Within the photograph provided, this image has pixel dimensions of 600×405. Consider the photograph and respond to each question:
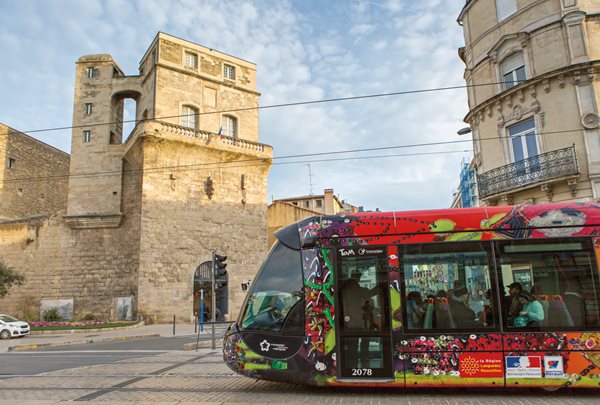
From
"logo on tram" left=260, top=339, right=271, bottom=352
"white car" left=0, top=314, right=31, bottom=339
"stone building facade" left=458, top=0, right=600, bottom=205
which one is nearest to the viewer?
"logo on tram" left=260, top=339, right=271, bottom=352

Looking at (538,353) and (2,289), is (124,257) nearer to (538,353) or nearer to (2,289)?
(2,289)

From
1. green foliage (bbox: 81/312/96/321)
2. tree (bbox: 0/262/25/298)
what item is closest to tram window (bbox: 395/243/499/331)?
green foliage (bbox: 81/312/96/321)

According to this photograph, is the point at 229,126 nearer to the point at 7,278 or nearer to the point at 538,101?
the point at 7,278

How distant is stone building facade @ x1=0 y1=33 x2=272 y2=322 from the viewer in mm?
25156

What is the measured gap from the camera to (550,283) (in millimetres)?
5875

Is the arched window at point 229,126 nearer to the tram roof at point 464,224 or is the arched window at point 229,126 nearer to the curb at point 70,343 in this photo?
the curb at point 70,343

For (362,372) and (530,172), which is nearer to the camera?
(362,372)

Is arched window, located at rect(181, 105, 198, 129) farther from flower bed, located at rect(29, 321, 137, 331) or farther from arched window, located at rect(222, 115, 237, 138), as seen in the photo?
flower bed, located at rect(29, 321, 137, 331)

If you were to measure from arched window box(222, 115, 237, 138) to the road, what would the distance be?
2179cm

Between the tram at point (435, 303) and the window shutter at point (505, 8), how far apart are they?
47.0ft

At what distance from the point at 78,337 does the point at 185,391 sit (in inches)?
553

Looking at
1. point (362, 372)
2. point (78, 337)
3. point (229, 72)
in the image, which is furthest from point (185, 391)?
point (229, 72)

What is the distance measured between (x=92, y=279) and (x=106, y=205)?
14.9 feet

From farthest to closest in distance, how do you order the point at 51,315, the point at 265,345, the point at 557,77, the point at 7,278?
1. the point at 51,315
2. the point at 7,278
3. the point at 557,77
4. the point at 265,345
